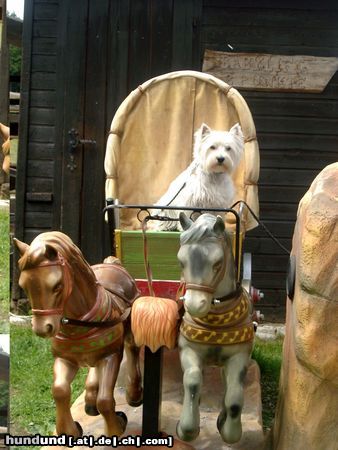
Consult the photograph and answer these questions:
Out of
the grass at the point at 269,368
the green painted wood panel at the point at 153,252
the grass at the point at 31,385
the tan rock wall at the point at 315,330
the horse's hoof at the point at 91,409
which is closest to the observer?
the tan rock wall at the point at 315,330

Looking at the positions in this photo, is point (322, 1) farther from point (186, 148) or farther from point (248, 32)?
point (186, 148)

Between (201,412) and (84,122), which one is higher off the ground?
(84,122)

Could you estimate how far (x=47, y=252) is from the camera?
1.02 metres

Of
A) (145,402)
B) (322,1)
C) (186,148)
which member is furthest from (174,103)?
(145,402)

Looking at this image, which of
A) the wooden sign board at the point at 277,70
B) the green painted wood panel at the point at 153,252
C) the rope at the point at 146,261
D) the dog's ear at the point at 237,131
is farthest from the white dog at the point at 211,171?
the rope at the point at 146,261

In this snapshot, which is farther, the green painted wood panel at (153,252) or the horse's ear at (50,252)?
the green painted wood panel at (153,252)

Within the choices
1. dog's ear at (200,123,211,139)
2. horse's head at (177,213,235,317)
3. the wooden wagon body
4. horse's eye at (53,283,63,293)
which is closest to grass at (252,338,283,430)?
the wooden wagon body

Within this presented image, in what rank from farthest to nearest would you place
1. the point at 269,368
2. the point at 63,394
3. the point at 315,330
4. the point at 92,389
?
1. the point at 269,368
2. the point at 92,389
3. the point at 63,394
4. the point at 315,330

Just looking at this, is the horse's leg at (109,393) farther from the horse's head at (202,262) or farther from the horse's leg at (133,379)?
the horse's head at (202,262)

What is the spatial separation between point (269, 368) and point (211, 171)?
703 mm

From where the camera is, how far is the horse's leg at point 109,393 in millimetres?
1133

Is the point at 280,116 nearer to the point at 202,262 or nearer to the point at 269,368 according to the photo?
the point at 269,368

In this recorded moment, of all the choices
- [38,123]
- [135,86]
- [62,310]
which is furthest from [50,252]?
[135,86]

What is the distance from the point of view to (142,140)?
6.04ft
